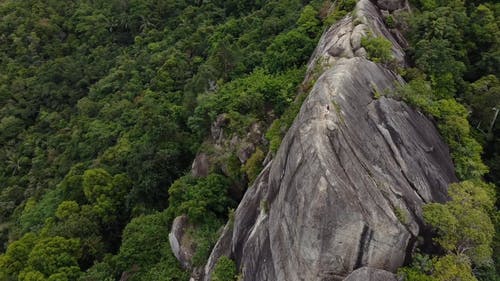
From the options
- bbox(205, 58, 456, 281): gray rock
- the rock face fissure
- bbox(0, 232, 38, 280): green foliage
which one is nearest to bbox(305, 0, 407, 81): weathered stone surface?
the rock face fissure

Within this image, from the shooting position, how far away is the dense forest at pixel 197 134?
69.9ft

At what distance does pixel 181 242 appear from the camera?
2469 centimetres

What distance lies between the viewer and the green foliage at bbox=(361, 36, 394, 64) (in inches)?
865

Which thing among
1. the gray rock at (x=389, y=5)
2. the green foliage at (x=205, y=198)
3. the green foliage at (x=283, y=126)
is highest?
the gray rock at (x=389, y=5)

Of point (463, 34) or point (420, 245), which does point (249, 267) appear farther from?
point (463, 34)

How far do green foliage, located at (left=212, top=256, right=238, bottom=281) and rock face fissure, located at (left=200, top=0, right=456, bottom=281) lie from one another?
1.43ft

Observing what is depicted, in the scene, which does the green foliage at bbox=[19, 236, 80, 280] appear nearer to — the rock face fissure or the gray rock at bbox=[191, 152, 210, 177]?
the gray rock at bbox=[191, 152, 210, 177]

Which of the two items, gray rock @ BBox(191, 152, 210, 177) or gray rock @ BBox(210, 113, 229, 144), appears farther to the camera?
gray rock @ BBox(210, 113, 229, 144)

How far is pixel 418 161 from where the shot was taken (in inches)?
723

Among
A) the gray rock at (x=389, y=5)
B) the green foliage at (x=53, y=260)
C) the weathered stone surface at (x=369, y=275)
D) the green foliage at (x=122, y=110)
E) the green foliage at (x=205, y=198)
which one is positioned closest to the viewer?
the weathered stone surface at (x=369, y=275)

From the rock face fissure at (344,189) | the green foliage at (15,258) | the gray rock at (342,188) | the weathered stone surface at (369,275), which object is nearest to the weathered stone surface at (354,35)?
the rock face fissure at (344,189)

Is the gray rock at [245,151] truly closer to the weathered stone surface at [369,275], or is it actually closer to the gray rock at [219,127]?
the gray rock at [219,127]

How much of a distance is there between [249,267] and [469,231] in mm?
9932

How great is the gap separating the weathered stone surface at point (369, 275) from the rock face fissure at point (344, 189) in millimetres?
38
